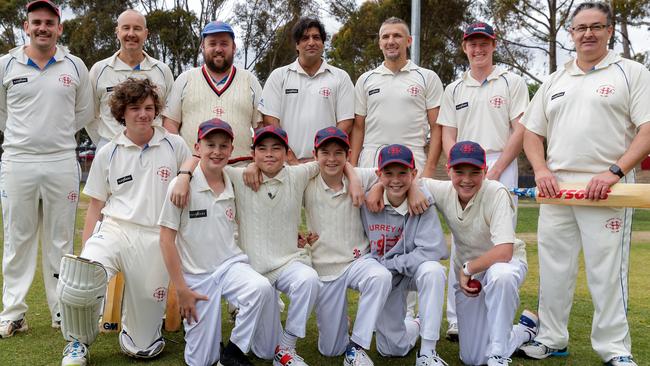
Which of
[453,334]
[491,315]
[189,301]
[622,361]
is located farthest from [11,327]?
[622,361]

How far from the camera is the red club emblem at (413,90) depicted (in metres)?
4.82

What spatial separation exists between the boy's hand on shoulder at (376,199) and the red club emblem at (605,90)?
149cm

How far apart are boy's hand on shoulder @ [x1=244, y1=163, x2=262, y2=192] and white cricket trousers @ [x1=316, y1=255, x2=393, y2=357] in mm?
767

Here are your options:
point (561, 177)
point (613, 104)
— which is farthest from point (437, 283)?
point (613, 104)

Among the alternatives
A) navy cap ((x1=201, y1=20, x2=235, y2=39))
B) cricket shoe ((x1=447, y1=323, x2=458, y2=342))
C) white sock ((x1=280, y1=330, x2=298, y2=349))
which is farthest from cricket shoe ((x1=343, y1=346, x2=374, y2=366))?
navy cap ((x1=201, y1=20, x2=235, y2=39))

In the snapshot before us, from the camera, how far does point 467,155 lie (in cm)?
379

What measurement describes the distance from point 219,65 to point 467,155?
6.49 ft

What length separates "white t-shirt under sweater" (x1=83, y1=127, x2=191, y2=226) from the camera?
404 cm

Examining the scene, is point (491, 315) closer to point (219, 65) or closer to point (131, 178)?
point (131, 178)

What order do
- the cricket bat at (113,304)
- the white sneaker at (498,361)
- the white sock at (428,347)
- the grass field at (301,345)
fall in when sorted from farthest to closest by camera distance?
the cricket bat at (113,304) < the grass field at (301,345) < the white sock at (428,347) < the white sneaker at (498,361)

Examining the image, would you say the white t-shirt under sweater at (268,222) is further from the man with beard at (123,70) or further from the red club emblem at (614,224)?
the red club emblem at (614,224)

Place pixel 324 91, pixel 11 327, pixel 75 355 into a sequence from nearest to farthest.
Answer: pixel 75 355 < pixel 11 327 < pixel 324 91

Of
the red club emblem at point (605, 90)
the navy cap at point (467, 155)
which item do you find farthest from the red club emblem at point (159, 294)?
the red club emblem at point (605, 90)

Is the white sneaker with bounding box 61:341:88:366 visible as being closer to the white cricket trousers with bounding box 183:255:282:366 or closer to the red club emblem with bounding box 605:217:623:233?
the white cricket trousers with bounding box 183:255:282:366
